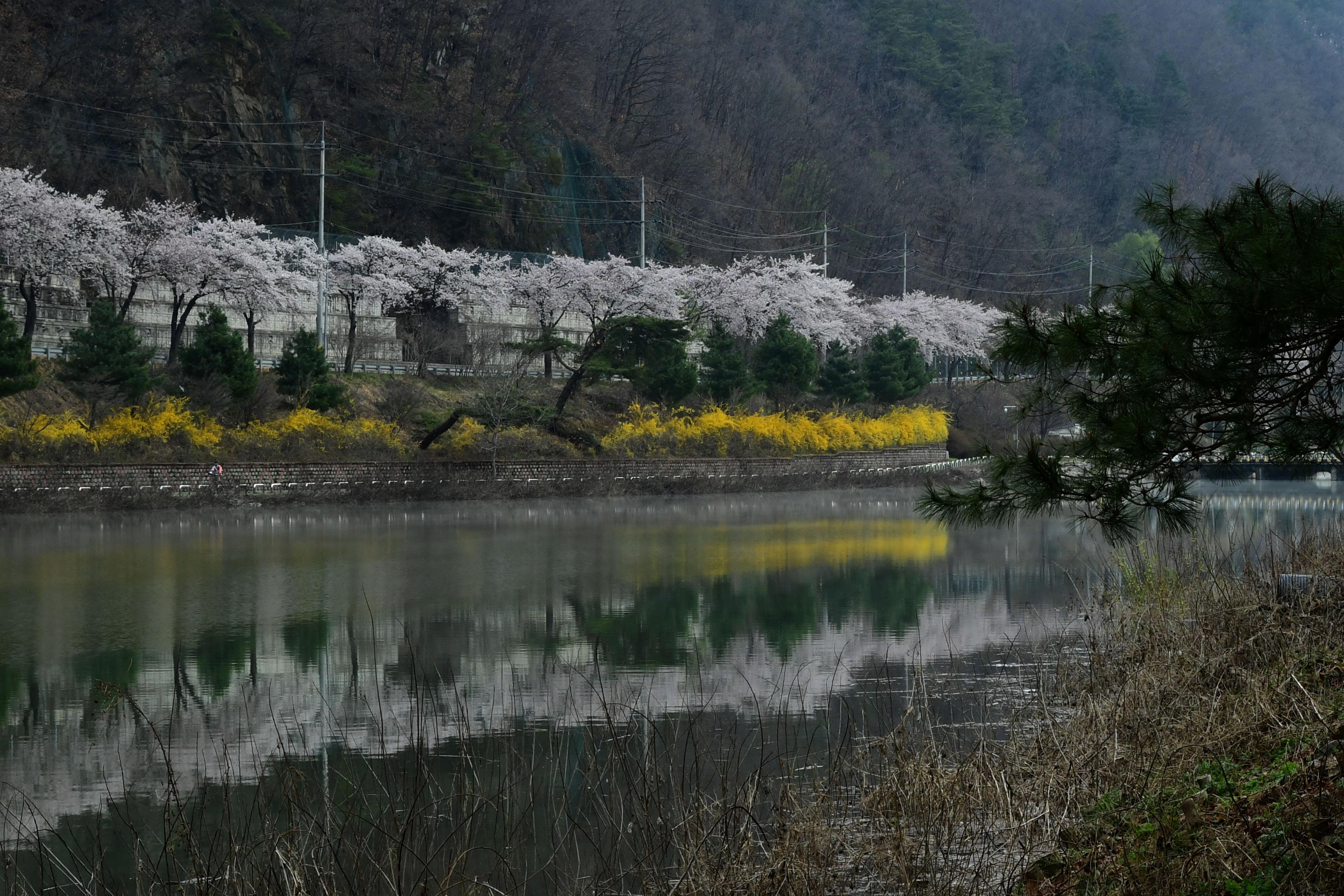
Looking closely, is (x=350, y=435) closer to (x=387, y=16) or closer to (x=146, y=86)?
(x=146, y=86)

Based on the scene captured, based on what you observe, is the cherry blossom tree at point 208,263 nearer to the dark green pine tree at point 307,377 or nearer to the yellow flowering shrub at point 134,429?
the dark green pine tree at point 307,377

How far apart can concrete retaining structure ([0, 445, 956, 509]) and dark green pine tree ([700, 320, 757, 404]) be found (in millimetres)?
3191

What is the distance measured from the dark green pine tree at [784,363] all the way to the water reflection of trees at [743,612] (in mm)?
26922

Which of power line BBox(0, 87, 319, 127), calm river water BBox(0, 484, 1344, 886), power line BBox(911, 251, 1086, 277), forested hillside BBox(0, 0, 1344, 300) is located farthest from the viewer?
power line BBox(911, 251, 1086, 277)

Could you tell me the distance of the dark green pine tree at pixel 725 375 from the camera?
4522 cm

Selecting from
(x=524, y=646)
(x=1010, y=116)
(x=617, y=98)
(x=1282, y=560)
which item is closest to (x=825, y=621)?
(x=524, y=646)

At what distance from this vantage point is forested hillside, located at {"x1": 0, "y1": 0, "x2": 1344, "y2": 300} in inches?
1895

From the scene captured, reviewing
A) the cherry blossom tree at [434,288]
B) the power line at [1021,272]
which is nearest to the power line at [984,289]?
the power line at [1021,272]

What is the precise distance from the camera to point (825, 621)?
15344 millimetres

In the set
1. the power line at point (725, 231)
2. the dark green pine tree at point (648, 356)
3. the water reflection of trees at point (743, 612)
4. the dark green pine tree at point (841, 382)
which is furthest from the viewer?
the power line at point (725, 231)

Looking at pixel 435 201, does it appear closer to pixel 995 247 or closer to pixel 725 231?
pixel 725 231

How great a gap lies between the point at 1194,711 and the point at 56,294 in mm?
37798

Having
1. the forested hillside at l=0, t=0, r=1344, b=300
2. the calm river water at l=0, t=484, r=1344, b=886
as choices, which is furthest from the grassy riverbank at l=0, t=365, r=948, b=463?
the forested hillside at l=0, t=0, r=1344, b=300

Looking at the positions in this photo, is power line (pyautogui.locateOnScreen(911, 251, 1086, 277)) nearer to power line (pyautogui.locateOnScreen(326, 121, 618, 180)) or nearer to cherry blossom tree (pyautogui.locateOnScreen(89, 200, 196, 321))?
power line (pyautogui.locateOnScreen(326, 121, 618, 180))
